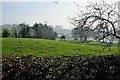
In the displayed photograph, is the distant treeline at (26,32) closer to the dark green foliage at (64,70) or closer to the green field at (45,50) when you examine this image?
the green field at (45,50)

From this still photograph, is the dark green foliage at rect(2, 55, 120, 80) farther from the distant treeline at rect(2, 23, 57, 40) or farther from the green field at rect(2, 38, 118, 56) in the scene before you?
the distant treeline at rect(2, 23, 57, 40)

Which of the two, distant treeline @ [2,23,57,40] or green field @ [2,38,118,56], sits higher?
distant treeline @ [2,23,57,40]

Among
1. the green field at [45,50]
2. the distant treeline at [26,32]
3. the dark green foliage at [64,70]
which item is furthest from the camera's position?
the distant treeline at [26,32]

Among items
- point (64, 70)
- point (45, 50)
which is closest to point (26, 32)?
point (45, 50)

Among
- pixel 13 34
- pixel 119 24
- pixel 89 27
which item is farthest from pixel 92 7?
pixel 13 34

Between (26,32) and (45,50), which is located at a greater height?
(26,32)

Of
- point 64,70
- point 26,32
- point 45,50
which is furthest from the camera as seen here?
point 26,32

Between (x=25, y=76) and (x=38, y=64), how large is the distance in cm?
79

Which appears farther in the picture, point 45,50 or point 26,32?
point 26,32

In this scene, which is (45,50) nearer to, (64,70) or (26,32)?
(64,70)

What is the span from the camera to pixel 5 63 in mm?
7047

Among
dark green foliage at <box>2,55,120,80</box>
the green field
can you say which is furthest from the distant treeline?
dark green foliage at <box>2,55,120,80</box>

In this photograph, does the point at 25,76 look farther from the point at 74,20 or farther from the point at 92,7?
the point at 92,7

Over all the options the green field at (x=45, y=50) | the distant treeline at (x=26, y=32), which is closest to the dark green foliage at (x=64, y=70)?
the green field at (x=45, y=50)
